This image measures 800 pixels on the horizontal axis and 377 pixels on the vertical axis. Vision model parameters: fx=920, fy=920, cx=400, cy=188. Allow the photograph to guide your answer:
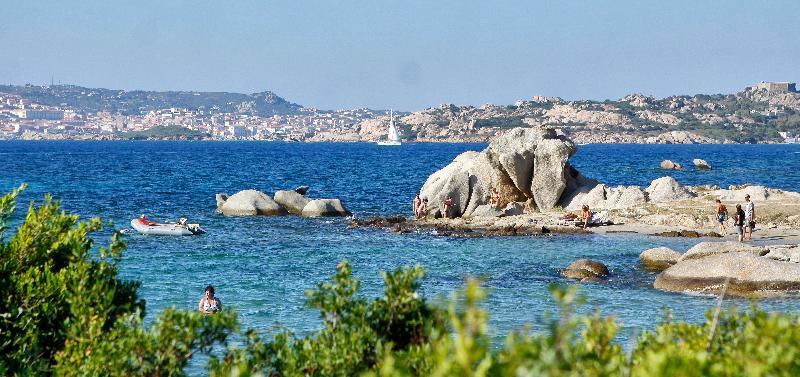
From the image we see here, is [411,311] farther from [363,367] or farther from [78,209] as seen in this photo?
[78,209]

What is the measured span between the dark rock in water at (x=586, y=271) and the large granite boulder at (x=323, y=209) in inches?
950

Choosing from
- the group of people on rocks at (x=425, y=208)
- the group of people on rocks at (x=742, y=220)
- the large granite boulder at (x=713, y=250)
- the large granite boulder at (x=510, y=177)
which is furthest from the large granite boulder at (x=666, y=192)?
the large granite boulder at (x=713, y=250)

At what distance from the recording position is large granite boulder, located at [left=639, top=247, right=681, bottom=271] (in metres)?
34.1

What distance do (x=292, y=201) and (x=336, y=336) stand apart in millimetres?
47217

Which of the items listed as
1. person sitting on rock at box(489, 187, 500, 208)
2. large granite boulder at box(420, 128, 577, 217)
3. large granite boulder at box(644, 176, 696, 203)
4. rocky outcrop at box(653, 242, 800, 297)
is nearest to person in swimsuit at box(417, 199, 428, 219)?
large granite boulder at box(420, 128, 577, 217)

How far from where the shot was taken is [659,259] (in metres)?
34.3

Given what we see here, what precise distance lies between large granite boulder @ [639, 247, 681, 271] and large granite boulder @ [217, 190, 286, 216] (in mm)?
26759

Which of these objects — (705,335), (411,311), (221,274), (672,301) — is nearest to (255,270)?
(221,274)

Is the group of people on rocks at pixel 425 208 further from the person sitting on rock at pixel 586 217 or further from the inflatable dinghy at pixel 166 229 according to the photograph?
the inflatable dinghy at pixel 166 229

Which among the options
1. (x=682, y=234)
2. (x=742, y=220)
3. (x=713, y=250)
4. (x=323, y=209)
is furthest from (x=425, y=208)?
(x=713, y=250)

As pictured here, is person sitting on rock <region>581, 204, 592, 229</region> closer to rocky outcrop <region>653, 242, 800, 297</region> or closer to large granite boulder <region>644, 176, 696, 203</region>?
large granite boulder <region>644, 176, 696, 203</region>

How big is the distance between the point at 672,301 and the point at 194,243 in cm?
2282

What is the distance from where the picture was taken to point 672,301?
1097 inches

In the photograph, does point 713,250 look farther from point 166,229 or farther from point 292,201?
point 292,201
